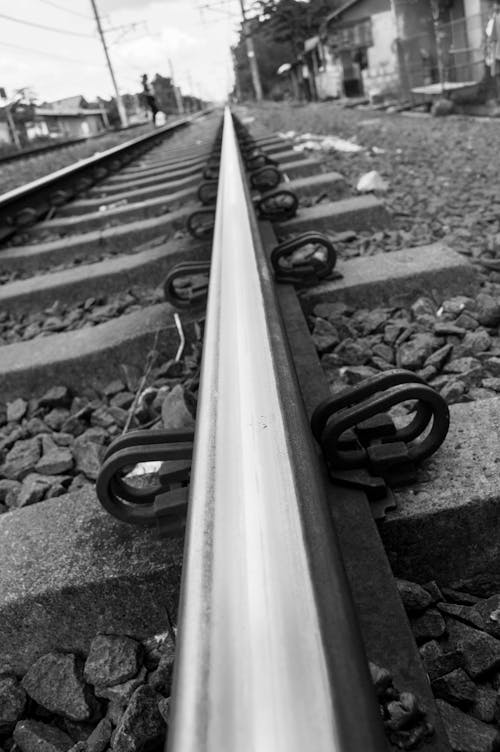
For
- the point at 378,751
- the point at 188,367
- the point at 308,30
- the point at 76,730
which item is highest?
the point at 308,30

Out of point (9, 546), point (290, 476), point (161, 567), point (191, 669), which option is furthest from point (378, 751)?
point (9, 546)

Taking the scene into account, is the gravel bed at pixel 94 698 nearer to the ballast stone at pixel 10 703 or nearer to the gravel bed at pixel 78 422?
the ballast stone at pixel 10 703

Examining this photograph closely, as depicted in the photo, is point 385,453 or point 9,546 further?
point 9,546

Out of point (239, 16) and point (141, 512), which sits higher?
point (239, 16)

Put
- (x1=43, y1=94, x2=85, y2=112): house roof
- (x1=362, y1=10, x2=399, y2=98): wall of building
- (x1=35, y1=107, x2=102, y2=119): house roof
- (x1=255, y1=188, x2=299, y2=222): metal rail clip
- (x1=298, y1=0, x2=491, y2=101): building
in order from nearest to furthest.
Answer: (x1=255, y1=188, x2=299, y2=222): metal rail clip → (x1=298, y1=0, x2=491, y2=101): building → (x1=362, y1=10, x2=399, y2=98): wall of building → (x1=35, y1=107, x2=102, y2=119): house roof → (x1=43, y1=94, x2=85, y2=112): house roof

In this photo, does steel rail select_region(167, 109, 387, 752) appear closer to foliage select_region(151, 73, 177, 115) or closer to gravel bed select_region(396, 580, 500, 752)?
gravel bed select_region(396, 580, 500, 752)

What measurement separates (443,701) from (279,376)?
21.0 inches

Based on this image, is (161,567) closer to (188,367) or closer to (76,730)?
(76,730)

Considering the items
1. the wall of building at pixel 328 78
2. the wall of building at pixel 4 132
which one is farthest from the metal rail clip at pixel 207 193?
the wall of building at pixel 4 132

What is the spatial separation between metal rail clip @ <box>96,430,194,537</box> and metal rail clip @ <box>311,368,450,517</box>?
233mm

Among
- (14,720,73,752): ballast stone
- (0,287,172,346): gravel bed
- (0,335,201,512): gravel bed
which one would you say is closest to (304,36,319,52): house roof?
(0,287,172,346): gravel bed

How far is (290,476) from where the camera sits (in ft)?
2.74

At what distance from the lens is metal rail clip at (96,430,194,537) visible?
3.56ft

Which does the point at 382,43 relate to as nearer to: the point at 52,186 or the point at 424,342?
the point at 52,186
